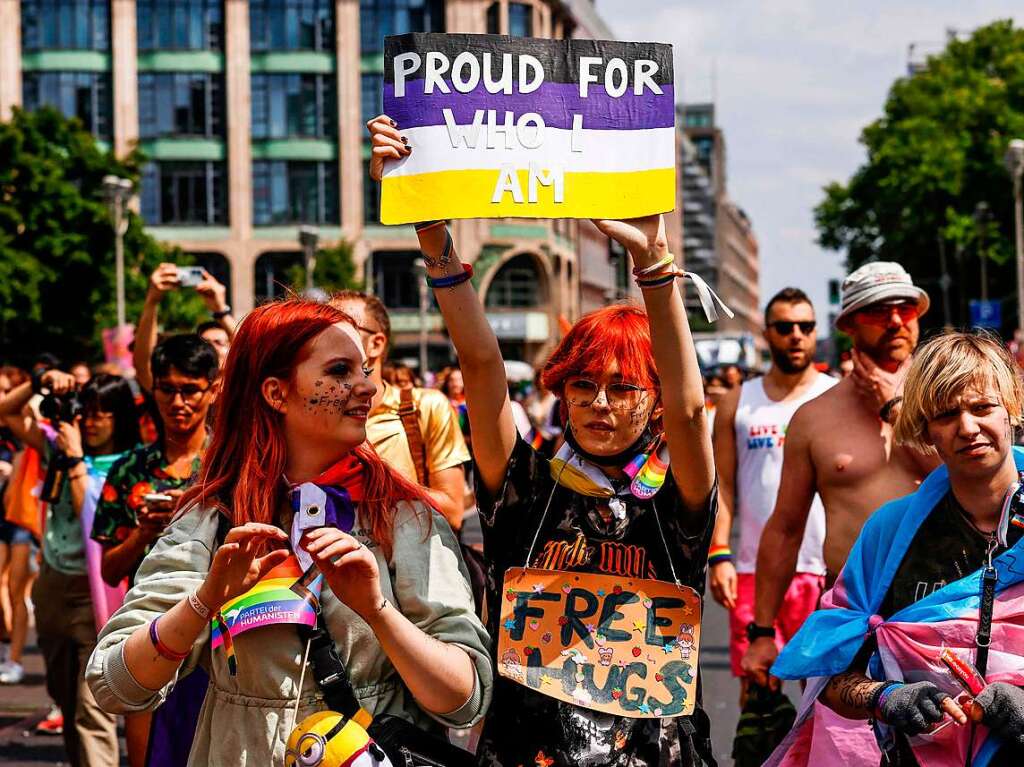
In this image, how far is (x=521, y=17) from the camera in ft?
196

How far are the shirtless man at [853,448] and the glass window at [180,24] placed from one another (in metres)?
54.7

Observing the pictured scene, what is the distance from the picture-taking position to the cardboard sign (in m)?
3.36

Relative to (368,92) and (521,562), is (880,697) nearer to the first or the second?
(521,562)

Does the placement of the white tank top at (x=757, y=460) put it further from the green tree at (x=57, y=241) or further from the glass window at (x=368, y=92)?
the glass window at (x=368, y=92)

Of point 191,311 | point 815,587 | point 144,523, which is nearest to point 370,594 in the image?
point 144,523

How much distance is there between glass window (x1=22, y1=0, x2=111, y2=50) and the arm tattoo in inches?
2239

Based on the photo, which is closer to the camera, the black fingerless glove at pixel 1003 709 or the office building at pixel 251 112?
the black fingerless glove at pixel 1003 709

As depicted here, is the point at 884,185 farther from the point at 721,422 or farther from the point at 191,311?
the point at 721,422

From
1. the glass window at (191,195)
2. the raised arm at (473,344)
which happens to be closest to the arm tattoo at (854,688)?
the raised arm at (473,344)

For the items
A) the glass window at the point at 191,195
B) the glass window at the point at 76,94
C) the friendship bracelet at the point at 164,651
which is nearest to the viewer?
the friendship bracelet at the point at 164,651

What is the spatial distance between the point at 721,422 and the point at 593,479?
347cm

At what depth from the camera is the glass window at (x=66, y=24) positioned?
56.1 m

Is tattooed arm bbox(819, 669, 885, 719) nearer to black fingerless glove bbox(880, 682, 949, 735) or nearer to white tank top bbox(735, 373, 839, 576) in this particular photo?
black fingerless glove bbox(880, 682, 949, 735)

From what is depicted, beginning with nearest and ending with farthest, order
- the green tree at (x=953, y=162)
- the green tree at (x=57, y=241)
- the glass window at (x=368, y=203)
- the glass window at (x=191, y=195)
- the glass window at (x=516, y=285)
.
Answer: the green tree at (x=57, y=241) < the green tree at (x=953, y=162) < the glass window at (x=191, y=195) < the glass window at (x=368, y=203) < the glass window at (x=516, y=285)
